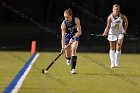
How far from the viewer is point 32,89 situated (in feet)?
36.6

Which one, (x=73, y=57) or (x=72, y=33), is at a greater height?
(x=72, y=33)

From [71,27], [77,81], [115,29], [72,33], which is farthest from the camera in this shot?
[115,29]

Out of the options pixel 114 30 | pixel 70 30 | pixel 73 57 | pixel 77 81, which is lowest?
pixel 77 81

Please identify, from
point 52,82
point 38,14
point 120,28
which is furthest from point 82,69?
point 38,14

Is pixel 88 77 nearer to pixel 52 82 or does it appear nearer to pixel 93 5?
pixel 52 82

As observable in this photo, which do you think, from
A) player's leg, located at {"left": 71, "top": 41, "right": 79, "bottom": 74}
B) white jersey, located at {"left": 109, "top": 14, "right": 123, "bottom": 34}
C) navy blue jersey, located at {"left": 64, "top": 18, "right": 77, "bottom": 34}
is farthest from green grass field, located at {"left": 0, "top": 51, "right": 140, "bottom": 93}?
white jersey, located at {"left": 109, "top": 14, "right": 123, "bottom": 34}

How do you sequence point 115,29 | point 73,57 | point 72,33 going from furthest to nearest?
point 115,29 < point 72,33 < point 73,57

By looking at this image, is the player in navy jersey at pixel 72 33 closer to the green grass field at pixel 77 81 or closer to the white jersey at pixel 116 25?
the green grass field at pixel 77 81

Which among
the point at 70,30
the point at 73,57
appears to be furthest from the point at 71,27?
the point at 73,57

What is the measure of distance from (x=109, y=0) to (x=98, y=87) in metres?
38.9

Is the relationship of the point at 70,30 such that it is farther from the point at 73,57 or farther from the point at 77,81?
the point at 77,81

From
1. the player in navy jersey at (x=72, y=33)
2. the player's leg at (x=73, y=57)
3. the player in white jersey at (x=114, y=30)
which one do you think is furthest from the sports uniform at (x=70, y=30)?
the player in white jersey at (x=114, y=30)

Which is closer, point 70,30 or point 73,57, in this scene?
point 73,57

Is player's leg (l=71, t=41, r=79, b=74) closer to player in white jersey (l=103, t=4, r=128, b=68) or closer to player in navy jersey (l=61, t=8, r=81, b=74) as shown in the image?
player in navy jersey (l=61, t=8, r=81, b=74)
